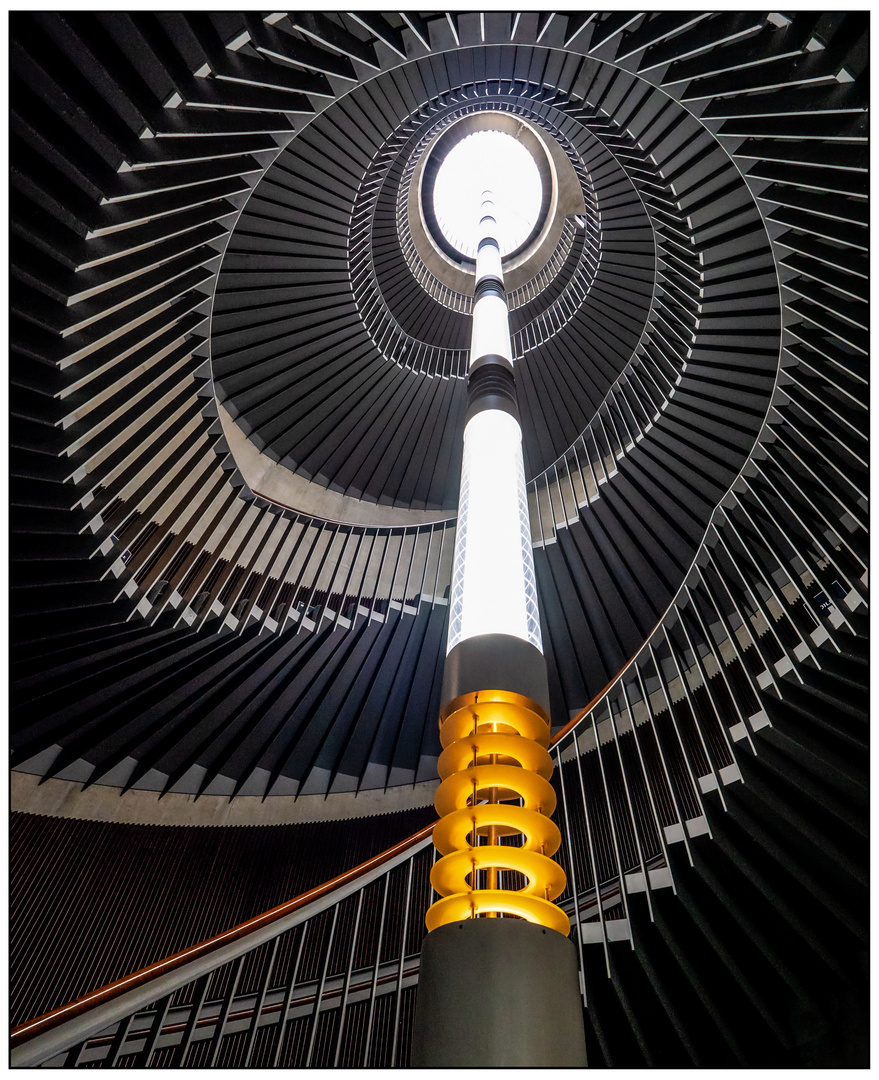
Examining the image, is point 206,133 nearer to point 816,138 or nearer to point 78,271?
point 78,271

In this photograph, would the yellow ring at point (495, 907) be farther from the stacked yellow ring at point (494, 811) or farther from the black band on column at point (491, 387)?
the black band on column at point (491, 387)

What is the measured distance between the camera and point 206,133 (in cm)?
341

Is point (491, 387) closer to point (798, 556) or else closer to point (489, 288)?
point (489, 288)

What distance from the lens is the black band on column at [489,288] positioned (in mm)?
5195

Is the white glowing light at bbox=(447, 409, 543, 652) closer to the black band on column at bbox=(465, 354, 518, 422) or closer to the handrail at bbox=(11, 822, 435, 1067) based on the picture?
the black band on column at bbox=(465, 354, 518, 422)

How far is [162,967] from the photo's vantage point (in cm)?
207

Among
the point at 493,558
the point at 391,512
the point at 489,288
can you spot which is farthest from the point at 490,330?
the point at 391,512

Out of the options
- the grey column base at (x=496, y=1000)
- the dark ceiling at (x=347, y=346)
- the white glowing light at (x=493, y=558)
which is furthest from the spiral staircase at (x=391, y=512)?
the white glowing light at (x=493, y=558)

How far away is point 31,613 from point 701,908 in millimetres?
4598

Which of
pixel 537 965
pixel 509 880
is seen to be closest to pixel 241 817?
pixel 509 880

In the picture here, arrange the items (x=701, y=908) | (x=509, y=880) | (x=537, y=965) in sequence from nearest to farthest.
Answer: (x=537, y=965) → (x=701, y=908) → (x=509, y=880)

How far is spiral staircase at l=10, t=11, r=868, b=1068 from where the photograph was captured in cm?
318

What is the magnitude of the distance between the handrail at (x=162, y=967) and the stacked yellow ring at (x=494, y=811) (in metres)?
0.90

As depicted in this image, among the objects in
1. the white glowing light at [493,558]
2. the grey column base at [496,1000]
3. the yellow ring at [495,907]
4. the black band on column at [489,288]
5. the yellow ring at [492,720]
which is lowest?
the grey column base at [496,1000]
